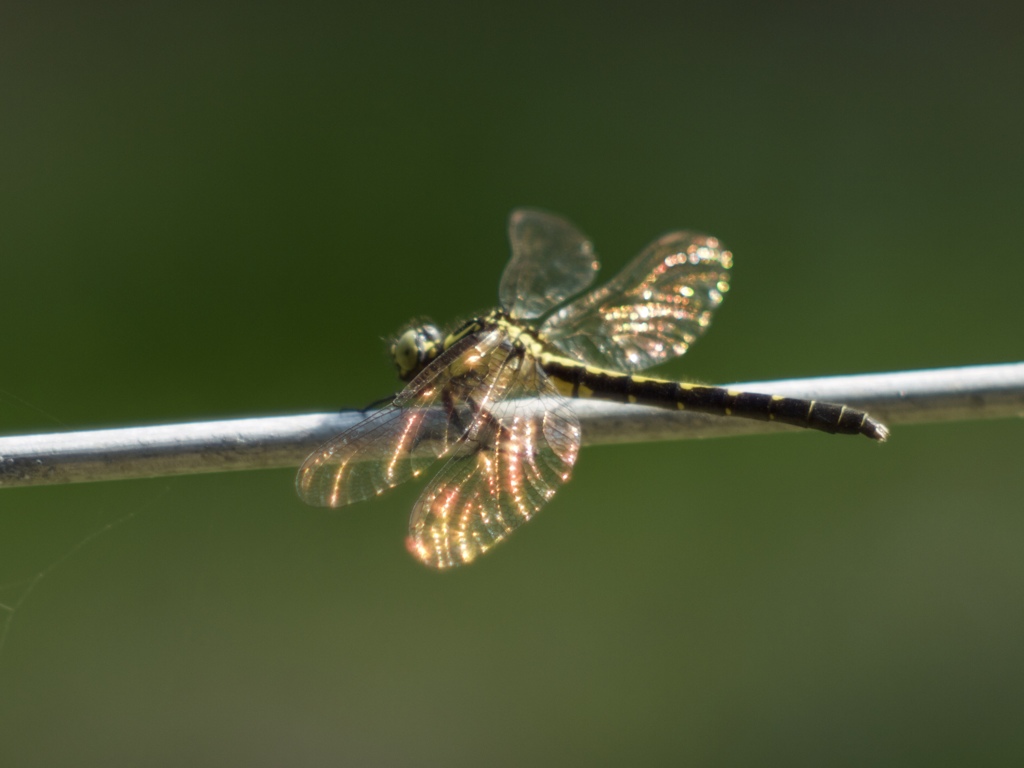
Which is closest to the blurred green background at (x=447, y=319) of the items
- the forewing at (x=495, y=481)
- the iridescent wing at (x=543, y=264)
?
the iridescent wing at (x=543, y=264)

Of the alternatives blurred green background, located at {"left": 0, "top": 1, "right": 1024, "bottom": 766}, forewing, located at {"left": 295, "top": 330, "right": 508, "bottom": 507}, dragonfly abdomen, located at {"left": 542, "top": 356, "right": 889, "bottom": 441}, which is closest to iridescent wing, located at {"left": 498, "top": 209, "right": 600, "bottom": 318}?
dragonfly abdomen, located at {"left": 542, "top": 356, "right": 889, "bottom": 441}

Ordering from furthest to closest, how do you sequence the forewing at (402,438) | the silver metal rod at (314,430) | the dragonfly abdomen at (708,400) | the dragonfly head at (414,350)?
the dragonfly head at (414,350), the dragonfly abdomen at (708,400), the forewing at (402,438), the silver metal rod at (314,430)

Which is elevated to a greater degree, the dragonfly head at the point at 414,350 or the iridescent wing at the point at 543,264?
the iridescent wing at the point at 543,264

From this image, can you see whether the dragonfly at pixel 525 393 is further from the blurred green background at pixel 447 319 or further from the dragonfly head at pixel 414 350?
the blurred green background at pixel 447 319

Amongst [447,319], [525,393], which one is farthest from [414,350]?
[447,319]

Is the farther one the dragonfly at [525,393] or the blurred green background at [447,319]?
the blurred green background at [447,319]

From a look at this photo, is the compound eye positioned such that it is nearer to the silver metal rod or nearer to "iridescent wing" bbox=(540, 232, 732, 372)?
"iridescent wing" bbox=(540, 232, 732, 372)

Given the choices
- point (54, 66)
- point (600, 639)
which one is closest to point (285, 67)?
point (54, 66)
